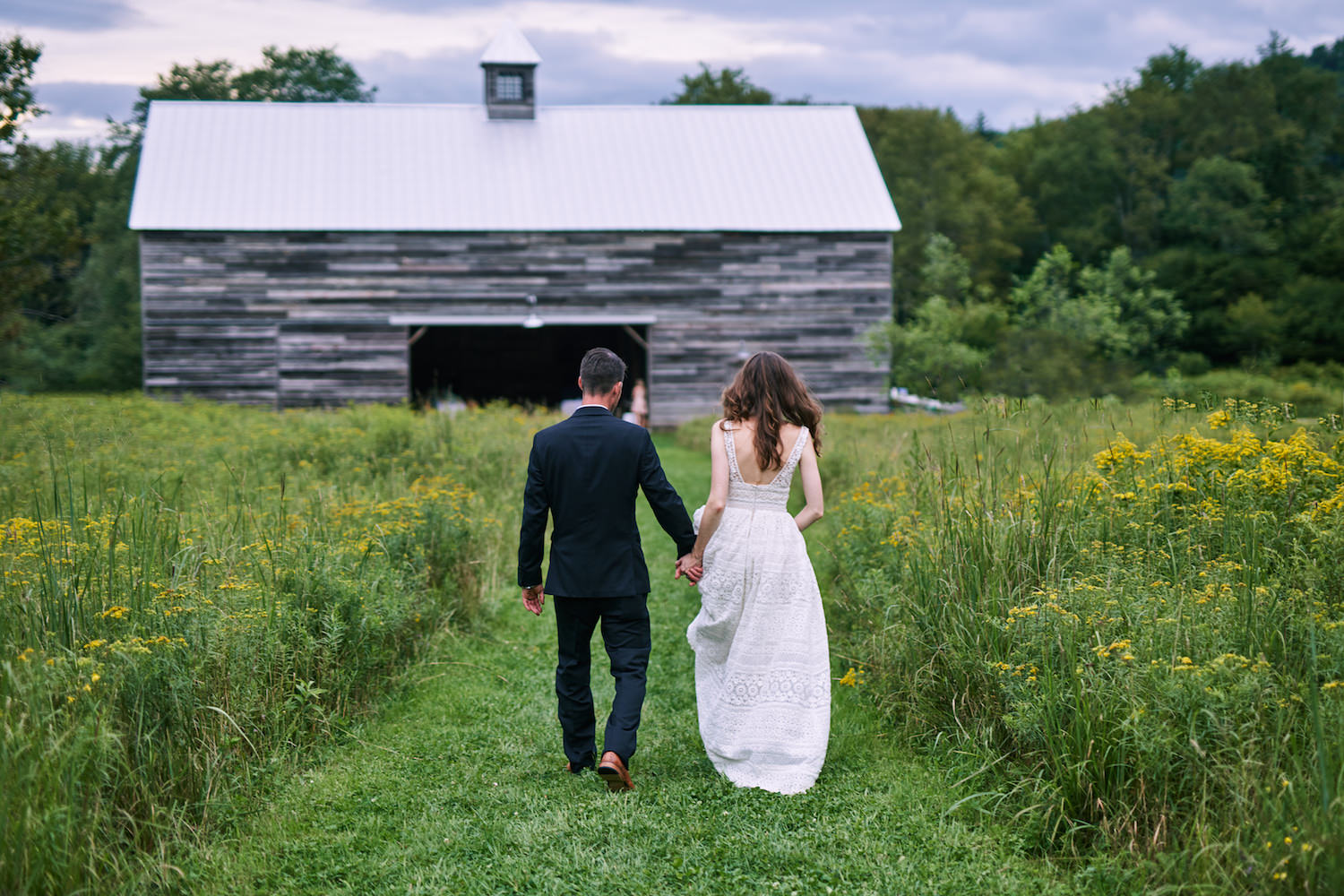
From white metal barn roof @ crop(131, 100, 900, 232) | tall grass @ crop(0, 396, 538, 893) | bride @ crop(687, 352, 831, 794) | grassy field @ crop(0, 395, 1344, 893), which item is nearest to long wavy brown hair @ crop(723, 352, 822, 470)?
bride @ crop(687, 352, 831, 794)

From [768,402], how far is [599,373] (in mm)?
785

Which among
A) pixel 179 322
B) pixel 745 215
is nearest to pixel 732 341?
pixel 745 215

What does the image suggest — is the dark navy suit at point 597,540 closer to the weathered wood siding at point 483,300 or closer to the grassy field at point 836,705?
the grassy field at point 836,705

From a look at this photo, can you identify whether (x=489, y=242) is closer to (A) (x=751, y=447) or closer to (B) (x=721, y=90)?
(A) (x=751, y=447)

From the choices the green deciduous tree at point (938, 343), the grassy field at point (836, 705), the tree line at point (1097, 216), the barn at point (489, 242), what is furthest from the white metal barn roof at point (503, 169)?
the grassy field at point (836, 705)

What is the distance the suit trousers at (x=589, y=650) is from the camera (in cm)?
479

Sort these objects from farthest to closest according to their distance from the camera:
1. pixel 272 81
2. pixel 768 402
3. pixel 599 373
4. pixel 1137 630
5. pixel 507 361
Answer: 1. pixel 272 81
2. pixel 507 361
3. pixel 768 402
4. pixel 599 373
5. pixel 1137 630

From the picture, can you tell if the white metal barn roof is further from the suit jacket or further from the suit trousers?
the suit trousers

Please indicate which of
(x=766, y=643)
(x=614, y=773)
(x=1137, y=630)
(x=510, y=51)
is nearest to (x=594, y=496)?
(x=766, y=643)

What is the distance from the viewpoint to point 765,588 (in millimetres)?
4824

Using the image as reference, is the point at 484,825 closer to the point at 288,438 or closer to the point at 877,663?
the point at 877,663

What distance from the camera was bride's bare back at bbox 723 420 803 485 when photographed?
484 centimetres

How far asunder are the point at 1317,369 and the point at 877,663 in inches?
1226

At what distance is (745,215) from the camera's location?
23.4 meters
